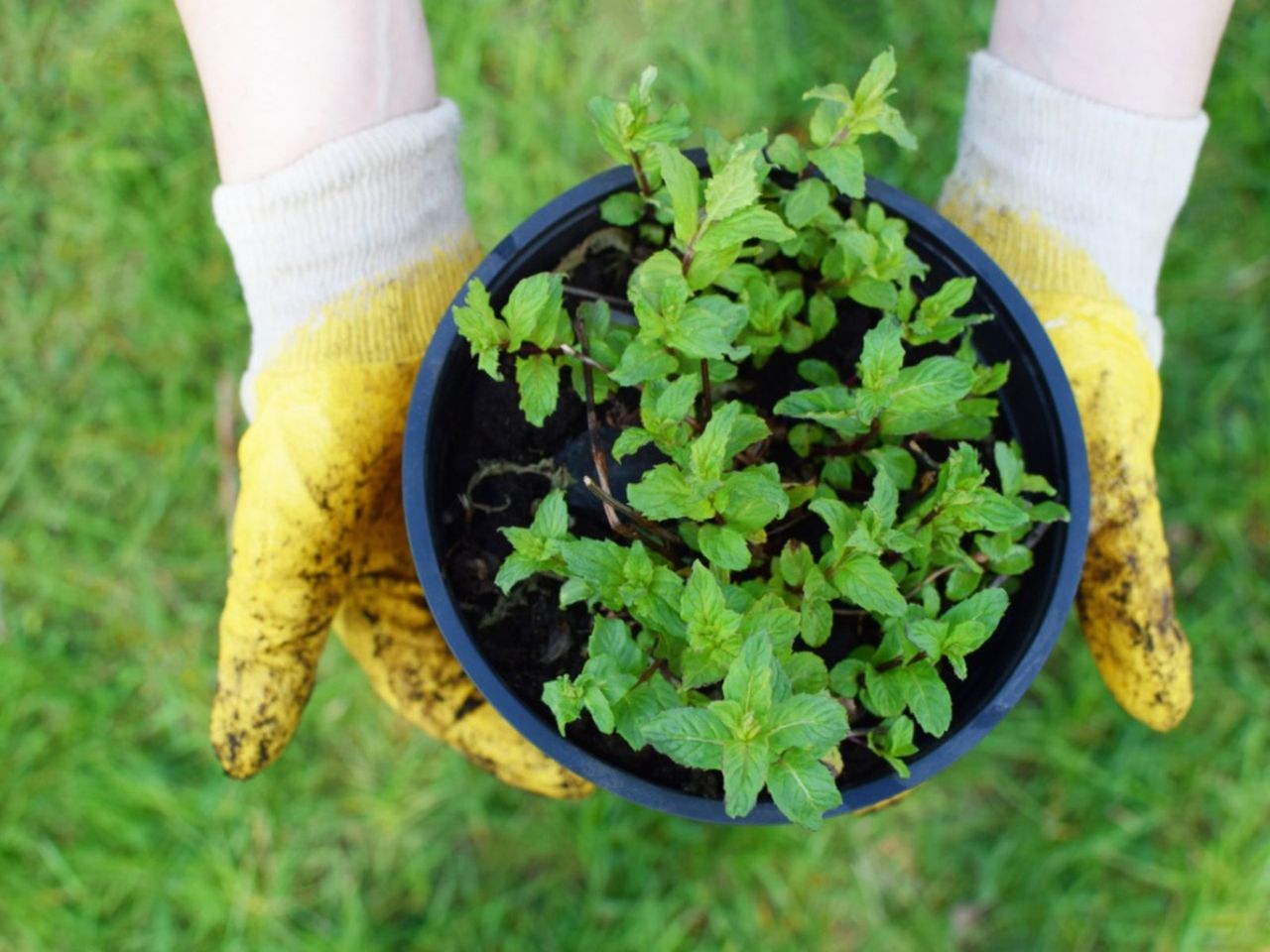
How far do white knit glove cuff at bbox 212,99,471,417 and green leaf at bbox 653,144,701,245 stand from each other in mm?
553

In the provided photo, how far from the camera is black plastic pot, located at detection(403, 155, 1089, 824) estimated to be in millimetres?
1135

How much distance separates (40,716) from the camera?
2.13m

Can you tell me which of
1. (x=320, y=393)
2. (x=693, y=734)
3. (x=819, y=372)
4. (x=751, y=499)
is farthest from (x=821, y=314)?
(x=320, y=393)

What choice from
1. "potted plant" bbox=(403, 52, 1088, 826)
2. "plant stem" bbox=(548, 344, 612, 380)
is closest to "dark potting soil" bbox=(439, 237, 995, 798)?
"potted plant" bbox=(403, 52, 1088, 826)

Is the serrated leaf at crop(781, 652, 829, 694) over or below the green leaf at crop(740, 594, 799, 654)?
below

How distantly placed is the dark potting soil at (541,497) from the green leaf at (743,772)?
27 centimetres

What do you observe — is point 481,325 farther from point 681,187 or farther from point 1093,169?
point 1093,169

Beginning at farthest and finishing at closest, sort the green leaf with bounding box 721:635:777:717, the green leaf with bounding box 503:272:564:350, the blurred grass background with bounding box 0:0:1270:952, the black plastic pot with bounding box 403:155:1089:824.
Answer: the blurred grass background with bounding box 0:0:1270:952 → the black plastic pot with bounding box 403:155:1089:824 → the green leaf with bounding box 503:272:564:350 → the green leaf with bounding box 721:635:777:717

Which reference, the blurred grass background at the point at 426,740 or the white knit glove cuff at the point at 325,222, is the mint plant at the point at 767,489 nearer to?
the white knit glove cuff at the point at 325,222

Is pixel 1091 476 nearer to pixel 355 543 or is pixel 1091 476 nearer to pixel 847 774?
pixel 847 774

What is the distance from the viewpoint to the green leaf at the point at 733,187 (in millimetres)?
962

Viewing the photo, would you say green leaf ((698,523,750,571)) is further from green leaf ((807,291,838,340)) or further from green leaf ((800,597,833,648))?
green leaf ((807,291,838,340))

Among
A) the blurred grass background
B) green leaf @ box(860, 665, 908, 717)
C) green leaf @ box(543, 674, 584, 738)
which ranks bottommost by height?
the blurred grass background

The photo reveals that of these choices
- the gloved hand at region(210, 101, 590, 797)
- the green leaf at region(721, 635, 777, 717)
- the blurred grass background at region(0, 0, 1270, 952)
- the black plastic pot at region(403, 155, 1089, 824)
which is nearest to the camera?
the green leaf at region(721, 635, 777, 717)
